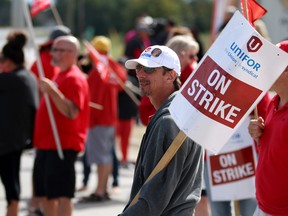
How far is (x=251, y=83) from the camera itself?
464 cm

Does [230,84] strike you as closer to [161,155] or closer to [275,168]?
[161,155]

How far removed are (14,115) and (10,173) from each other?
22.2 inches

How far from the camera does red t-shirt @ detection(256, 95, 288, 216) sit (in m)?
4.99

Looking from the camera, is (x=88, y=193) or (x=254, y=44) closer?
(x=254, y=44)

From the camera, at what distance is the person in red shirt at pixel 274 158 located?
499 centimetres

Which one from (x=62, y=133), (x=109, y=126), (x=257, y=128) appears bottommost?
(x=109, y=126)

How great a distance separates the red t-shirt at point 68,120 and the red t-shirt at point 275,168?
3289mm

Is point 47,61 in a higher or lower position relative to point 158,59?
lower

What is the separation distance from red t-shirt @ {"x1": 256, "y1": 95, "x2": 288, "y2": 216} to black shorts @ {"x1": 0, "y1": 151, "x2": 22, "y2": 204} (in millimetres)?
4181

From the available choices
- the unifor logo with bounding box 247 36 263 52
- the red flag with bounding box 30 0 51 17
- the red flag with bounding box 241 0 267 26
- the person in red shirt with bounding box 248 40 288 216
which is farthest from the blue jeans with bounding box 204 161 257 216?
the red flag with bounding box 30 0 51 17

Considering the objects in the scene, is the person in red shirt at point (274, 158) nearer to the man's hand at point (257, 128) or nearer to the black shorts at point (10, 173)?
the man's hand at point (257, 128)

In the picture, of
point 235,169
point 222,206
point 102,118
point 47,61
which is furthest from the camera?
point 102,118

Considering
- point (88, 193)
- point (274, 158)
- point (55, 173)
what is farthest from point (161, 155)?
point (88, 193)

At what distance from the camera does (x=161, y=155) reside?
4852mm
